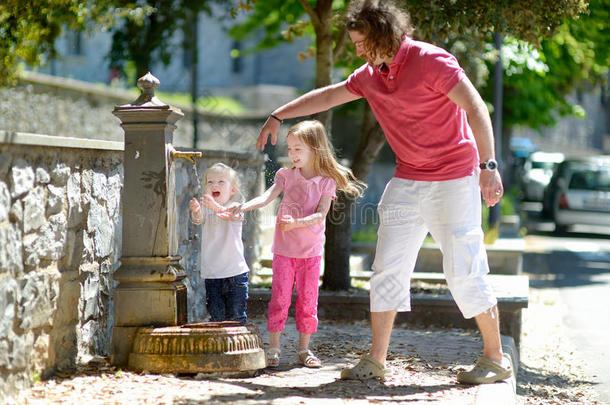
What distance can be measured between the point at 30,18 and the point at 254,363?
3.88m

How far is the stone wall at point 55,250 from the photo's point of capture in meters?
3.93

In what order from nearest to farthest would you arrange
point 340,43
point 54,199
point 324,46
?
point 54,199 → point 324,46 → point 340,43

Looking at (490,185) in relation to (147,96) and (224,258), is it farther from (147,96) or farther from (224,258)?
(147,96)

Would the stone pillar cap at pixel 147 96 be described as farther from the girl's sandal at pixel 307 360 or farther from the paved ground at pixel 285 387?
the girl's sandal at pixel 307 360

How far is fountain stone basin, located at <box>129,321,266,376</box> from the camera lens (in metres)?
4.59

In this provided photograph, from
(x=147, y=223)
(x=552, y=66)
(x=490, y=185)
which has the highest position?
(x=552, y=66)

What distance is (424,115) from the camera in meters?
4.59

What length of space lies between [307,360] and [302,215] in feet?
2.85

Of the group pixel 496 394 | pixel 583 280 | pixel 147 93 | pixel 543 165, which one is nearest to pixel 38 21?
pixel 147 93

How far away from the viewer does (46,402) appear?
3.97m

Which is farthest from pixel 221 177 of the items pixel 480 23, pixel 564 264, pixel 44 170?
pixel 564 264

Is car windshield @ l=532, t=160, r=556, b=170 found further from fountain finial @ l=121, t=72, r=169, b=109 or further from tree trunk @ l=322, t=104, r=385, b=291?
fountain finial @ l=121, t=72, r=169, b=109

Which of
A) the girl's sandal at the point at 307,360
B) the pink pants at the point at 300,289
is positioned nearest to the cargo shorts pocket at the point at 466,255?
the pink pants at the point at 300,289

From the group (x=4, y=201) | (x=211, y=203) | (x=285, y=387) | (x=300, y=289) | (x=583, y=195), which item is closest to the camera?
(x=4, y=201)
